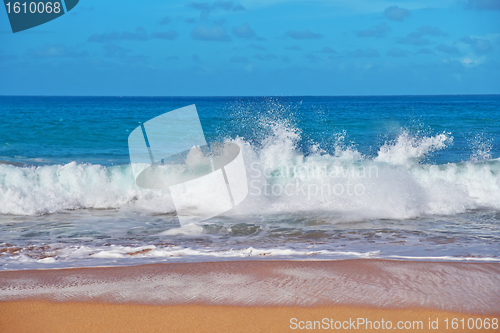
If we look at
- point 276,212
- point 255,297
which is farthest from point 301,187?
point 255,297

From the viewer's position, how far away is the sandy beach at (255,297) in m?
3.28

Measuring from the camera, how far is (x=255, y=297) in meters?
3.68

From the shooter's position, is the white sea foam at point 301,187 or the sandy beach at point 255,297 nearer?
the sandy beach at point 255,297

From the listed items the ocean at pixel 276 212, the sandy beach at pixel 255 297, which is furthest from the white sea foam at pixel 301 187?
the sandy beach at pixel 255 297

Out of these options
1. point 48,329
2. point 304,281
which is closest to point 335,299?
point 304,281

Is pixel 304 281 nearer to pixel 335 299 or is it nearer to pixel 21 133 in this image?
pixel 335 299

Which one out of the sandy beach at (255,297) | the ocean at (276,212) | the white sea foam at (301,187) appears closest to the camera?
the sandy beach at (255,297)

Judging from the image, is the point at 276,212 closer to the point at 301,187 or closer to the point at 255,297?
the point at 301,187

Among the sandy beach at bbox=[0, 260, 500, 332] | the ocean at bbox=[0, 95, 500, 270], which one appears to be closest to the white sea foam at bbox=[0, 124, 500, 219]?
the ocean at bbox=[0, 95, 500, 270]

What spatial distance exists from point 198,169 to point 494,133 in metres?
15.2

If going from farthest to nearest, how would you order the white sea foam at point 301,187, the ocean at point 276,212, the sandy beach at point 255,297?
the white sea foam at point 301,187, the ocean at point 276,212, the sandy beach at point 255,297

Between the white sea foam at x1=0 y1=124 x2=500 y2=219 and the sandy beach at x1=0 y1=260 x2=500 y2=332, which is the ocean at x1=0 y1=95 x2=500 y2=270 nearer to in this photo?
the white sea foam at x1=0 y1=124 x2=500 y2=219

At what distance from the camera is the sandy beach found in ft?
10.7

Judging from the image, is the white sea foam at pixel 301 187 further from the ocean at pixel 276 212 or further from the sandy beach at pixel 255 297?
the sandy beach at pixel 255 297
